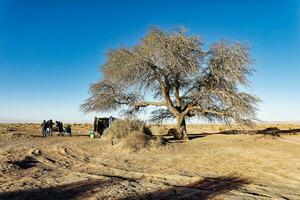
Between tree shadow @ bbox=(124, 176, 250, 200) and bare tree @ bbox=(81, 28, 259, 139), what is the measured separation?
487 inches

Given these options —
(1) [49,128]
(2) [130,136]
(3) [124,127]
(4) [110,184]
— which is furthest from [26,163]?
(1) [49,128]

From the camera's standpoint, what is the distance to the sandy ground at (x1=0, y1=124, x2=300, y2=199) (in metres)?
8.41

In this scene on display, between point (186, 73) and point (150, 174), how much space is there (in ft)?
41.6

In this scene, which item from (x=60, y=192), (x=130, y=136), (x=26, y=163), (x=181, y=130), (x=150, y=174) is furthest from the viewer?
(x=181, y=130)

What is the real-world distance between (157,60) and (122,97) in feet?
16.4

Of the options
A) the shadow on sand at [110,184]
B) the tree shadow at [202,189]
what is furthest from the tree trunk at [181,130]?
the shadow on sand at [110,184]

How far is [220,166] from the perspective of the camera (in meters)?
13.0

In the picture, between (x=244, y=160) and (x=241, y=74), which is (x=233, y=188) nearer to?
(x=244, y=160)

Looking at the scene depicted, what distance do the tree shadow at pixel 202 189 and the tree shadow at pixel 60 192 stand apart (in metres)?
1.37

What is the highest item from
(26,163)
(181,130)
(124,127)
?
(124,127)

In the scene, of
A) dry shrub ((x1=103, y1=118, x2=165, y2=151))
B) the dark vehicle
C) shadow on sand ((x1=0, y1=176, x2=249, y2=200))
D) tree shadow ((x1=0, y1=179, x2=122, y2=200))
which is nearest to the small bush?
dry shrub ((x1=103, y1=118, x2=165, y2=151))

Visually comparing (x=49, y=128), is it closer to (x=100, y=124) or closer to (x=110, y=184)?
(x=100, y=124)

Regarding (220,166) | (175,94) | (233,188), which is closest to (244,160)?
(220,166)

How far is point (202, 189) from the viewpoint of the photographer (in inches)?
351
